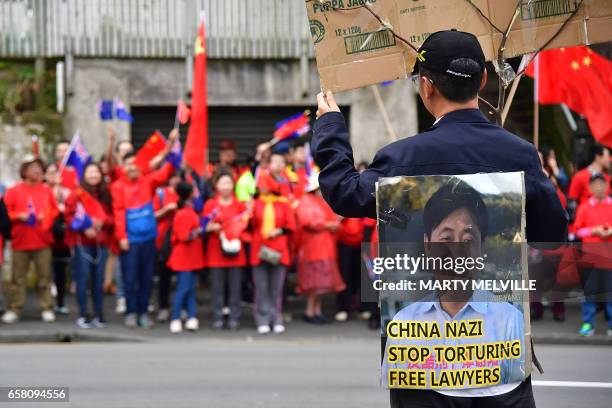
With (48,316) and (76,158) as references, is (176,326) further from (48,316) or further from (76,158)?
(76,158)

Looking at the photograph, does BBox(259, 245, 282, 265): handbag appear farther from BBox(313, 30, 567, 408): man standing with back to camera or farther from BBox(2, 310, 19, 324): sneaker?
BBox(313, 30, 567, 408): man standing with back to camera

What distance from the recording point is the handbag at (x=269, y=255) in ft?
42.9

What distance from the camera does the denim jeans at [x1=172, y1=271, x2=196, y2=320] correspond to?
13.1 metres

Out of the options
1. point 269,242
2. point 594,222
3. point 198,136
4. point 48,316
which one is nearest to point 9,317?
point 48,316

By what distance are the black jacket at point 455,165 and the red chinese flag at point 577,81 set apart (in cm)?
933

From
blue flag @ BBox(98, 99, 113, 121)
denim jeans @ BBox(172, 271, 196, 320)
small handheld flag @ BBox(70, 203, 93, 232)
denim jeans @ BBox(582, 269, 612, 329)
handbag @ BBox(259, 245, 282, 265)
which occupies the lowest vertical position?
denim jeans @ BBox(172, 271, 196, 320)

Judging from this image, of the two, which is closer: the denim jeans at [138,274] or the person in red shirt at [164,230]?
the denim jeans at [138,274]

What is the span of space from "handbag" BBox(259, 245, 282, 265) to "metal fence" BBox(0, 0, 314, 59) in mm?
5758

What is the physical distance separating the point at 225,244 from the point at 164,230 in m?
1.27

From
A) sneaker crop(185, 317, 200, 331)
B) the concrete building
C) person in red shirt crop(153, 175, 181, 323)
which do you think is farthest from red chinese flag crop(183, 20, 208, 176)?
the concrete building

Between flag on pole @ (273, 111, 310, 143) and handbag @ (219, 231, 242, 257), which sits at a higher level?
flag on pole @ (273, 111, 310, 143)

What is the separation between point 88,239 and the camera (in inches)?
515

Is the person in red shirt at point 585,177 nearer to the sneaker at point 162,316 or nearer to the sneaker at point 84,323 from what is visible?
the sneaker at point 162,316

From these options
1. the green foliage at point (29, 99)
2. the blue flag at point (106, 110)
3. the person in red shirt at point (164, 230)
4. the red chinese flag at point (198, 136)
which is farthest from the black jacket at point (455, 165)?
the green foliage at point (29, 99)
